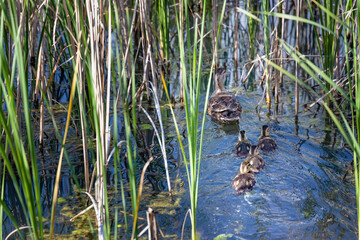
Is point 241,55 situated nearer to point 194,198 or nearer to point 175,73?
point 175,73

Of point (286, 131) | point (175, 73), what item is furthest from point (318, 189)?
point (175, 73)

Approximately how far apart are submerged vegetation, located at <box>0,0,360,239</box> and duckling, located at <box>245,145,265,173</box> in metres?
0.52

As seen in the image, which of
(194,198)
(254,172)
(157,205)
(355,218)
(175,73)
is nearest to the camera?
(194,198)

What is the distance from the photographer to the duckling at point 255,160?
13.8ft

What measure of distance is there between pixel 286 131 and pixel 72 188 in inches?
101

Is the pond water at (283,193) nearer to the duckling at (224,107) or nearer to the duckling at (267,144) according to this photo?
the duckling at (267,144)

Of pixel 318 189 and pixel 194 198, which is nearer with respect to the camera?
pixel 194 198

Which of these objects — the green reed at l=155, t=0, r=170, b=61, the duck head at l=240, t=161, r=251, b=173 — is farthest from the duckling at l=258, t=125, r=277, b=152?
the green reed at l=155, t=0, r=170, b=61

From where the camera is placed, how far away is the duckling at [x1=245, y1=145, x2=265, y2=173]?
4.21 m

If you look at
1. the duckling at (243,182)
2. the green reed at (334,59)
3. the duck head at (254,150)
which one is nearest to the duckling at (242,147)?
the duck head at (254,150)

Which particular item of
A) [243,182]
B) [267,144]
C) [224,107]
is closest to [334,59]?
[267,144]

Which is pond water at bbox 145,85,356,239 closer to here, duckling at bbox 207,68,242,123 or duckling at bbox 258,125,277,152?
duckling at bbox 258,125,277,152

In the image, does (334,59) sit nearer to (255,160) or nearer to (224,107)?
(224,107)

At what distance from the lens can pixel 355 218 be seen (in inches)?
131
